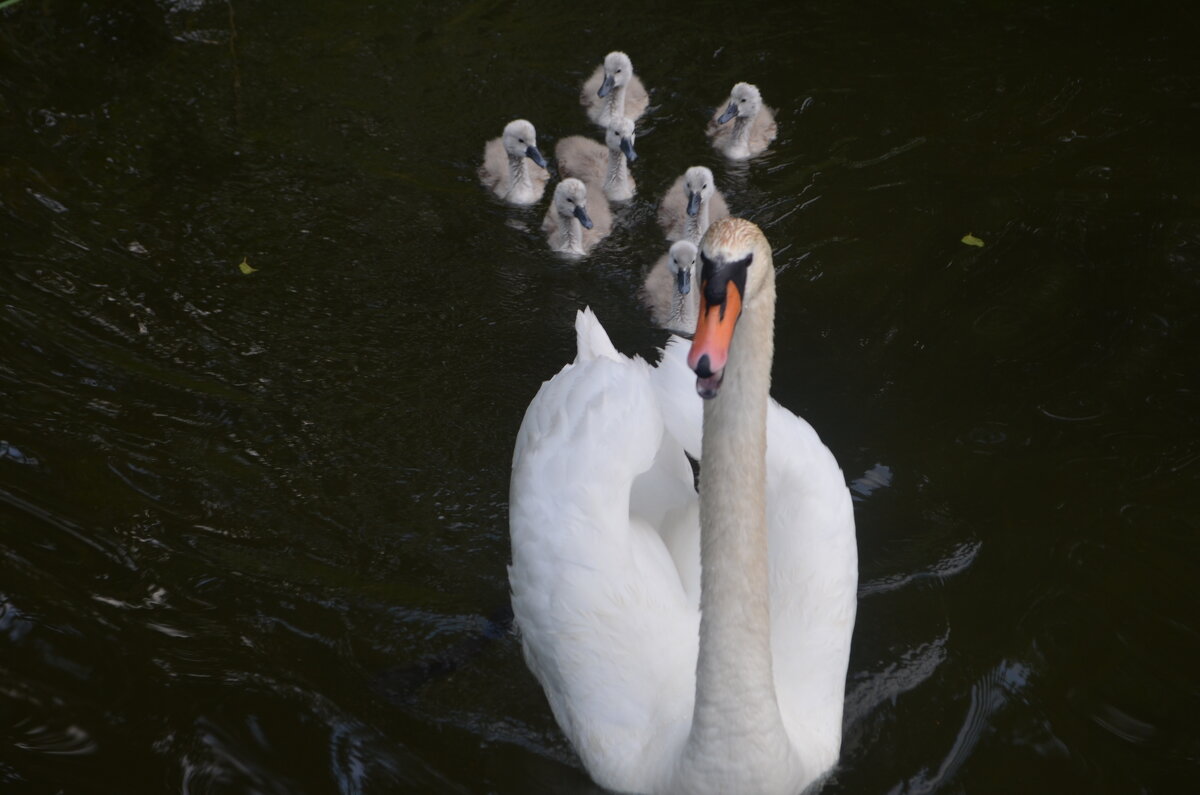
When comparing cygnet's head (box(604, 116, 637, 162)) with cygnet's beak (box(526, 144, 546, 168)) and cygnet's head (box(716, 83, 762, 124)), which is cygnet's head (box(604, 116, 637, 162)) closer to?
cygnet's beak (box(526, 144, 546, 168))

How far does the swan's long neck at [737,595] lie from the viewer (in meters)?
2.92

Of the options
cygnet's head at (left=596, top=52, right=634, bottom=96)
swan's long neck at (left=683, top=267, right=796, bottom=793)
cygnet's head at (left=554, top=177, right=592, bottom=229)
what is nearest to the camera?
swan's long neck at (left=683, top=267, right=796, bottom=793)

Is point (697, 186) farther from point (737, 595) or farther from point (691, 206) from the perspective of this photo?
point (737, 595)

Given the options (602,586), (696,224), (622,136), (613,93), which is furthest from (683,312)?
(602,586)

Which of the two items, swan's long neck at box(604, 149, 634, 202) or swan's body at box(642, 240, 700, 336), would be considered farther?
swan's long neck at box(604, 149, 634, 202)

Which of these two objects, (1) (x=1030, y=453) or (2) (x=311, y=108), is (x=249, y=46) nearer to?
(2) (x=311, y=108)

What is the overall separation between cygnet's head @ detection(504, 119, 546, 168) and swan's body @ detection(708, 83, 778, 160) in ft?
3.72

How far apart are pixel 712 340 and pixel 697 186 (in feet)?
12.2

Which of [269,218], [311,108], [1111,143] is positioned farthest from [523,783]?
[1111,143]

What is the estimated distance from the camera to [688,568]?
3959mm

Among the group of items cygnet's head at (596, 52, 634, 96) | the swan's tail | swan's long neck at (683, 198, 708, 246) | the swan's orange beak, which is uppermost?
the swan's orange beak

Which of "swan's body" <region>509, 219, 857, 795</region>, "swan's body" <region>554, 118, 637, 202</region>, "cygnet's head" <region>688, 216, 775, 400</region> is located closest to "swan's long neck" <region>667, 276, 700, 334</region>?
"swan's body" <region>554, 118, 637, 202</region>

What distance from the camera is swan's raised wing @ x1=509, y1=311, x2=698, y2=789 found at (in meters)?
3.44

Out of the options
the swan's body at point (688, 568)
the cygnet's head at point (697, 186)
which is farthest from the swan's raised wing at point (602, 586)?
the cygnet's head at point (697, 186)
